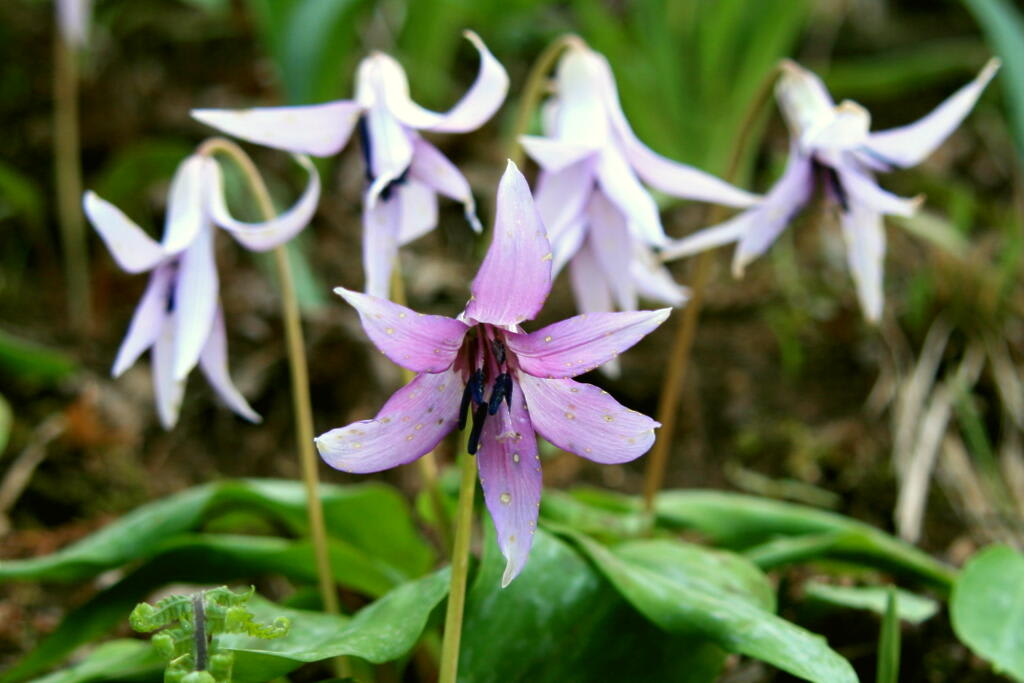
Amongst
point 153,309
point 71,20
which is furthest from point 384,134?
point 71,20

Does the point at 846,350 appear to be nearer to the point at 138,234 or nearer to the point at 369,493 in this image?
the point at 369,493

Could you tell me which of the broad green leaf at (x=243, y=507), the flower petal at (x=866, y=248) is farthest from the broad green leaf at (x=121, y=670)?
the flower petal at (x=866, y=248)

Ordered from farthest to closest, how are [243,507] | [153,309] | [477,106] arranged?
1. [243,507]
2. [153,309]
3. [477,106]

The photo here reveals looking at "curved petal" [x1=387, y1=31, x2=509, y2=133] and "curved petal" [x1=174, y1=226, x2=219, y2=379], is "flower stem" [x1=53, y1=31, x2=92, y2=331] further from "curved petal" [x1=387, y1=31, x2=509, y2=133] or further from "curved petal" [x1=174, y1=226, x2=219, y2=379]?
"curved petal" [x1=387, y1=31, x2=509, y2=133]

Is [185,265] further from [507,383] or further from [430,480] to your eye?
[507,383]

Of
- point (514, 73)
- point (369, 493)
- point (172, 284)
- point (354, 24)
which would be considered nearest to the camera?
point (172, 284)

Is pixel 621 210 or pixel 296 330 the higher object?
pixel 621 210

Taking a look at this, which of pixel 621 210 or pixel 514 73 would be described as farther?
pixel 514 73

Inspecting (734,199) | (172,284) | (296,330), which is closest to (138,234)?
(172,284)
